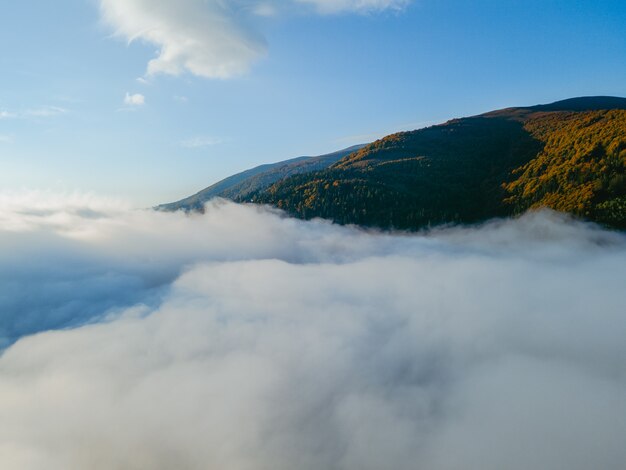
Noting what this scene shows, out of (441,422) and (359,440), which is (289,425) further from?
Answer: (441,422)

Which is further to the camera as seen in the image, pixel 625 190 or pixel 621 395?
pixel 621 395

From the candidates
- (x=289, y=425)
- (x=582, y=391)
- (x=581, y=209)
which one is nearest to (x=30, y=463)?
(x=289, y=425)

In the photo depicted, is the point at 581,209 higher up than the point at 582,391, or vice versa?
the point at 581,209

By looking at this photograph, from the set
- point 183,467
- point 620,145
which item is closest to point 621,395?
point 620,145

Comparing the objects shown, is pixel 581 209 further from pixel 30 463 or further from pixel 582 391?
pixel 30 463

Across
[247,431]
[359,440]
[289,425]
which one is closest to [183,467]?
[247,431]

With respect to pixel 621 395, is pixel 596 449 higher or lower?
lower

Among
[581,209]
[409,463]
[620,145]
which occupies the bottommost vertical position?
[409,463]

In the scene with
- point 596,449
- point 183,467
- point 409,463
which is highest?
point 183,467
